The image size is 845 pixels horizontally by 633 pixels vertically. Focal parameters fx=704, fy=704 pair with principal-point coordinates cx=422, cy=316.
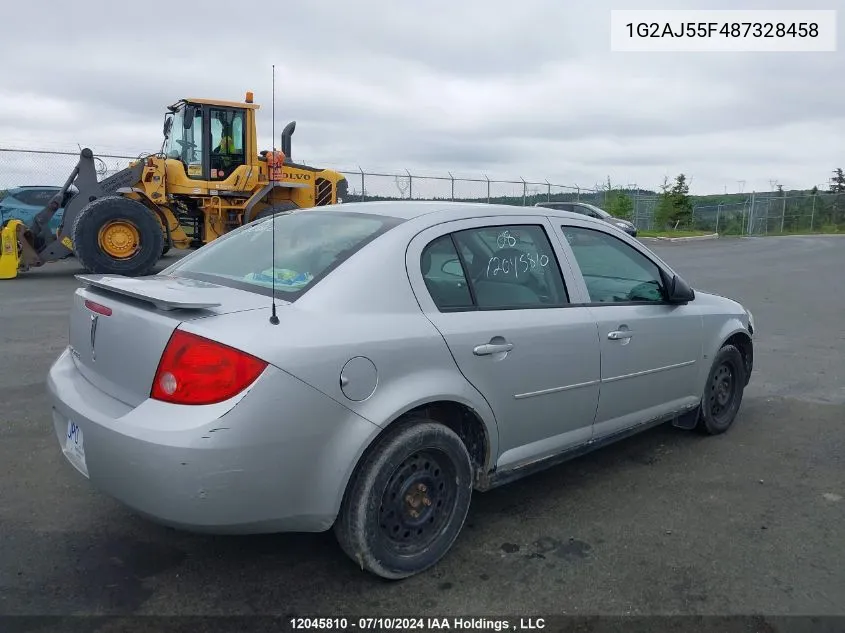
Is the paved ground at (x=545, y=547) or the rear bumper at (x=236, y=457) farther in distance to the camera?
the paved ground at (x=545, y=547)

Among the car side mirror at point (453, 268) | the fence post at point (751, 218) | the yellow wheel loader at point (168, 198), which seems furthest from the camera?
the fence post at point (751, 218)

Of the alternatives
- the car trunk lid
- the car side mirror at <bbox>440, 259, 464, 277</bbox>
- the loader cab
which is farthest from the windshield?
the car side mirror at <bbox>440, 259, 464, 277</bbox>

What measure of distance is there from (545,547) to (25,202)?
617 inches

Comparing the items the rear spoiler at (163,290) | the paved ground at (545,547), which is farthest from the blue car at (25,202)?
the rear spoiler at (163,290)

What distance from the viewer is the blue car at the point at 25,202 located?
15055 mm

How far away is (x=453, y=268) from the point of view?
130 inches

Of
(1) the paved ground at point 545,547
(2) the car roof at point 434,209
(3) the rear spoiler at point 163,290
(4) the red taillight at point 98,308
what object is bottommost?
(1) the paved ground at point 545,547

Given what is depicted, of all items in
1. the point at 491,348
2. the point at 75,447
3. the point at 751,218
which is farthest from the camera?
the point at 751,218

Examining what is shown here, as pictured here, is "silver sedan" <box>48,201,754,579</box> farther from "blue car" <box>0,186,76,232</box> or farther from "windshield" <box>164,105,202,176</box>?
"blue car" <box>0,186,76,232</box>

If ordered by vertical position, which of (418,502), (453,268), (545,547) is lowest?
(545,547)

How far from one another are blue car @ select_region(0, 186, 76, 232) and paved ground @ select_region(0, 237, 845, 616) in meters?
11.7

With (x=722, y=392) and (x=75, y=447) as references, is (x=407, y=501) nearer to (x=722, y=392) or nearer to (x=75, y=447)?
(x=75, y=447)

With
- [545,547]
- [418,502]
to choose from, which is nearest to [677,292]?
[545,547]

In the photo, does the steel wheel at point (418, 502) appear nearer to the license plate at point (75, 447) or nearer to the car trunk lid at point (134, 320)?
the car trunk lid at point (134, 320)
